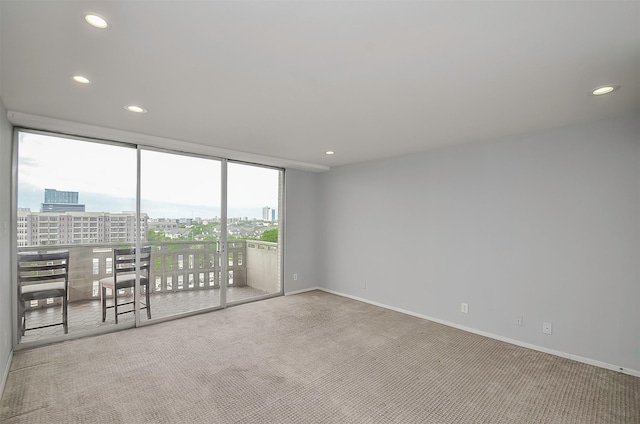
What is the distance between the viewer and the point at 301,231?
5797 millimetres

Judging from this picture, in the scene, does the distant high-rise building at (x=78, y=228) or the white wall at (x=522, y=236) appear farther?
the distant high-rise building at (x=78, y=228)

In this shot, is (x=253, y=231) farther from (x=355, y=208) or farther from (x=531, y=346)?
(x=531, y=346)

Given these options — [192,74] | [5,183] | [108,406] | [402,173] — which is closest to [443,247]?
[402,173]

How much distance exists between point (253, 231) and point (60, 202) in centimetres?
259

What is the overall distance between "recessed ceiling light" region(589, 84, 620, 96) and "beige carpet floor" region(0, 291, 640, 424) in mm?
2460

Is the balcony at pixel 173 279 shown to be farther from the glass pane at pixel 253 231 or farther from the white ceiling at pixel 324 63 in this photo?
the white ceiling at pixel 324 63

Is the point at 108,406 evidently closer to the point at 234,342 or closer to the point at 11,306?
the point at 234,342

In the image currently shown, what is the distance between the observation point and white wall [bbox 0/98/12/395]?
259 centimetres

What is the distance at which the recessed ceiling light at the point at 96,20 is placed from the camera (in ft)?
4.86

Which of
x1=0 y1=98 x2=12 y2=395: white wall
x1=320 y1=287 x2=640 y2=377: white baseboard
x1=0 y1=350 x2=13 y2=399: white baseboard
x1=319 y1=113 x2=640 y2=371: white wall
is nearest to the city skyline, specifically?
x1=0 y1=98 x2=12 y2=395: white wall

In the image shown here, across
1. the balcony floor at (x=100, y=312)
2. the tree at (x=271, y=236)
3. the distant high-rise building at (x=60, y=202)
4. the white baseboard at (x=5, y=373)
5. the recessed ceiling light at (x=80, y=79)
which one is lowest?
the white baseboard at (x=5, y=373)

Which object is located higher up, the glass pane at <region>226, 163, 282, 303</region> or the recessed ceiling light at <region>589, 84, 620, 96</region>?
the recessed ceiling light at <region>589, 84, 620, 96</region>

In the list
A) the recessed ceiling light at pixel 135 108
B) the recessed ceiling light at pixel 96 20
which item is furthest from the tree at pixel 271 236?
the recessed ceiling light at pixel 96 20

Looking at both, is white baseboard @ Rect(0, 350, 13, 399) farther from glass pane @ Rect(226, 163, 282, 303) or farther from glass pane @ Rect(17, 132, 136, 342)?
glass pane @ Rect(226, 163, 282, 303)
